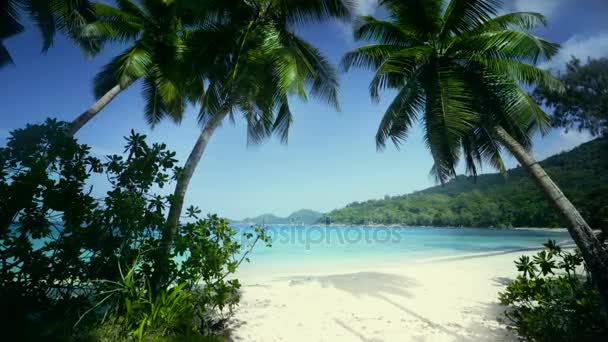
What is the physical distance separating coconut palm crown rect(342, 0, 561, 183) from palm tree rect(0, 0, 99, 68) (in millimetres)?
8185

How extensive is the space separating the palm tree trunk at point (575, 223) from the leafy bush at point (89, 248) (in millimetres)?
4995

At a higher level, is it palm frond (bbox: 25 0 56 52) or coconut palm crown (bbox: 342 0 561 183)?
palm frond (bbox: 25 0 56 52)

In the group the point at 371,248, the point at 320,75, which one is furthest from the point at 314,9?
the point at 371,248

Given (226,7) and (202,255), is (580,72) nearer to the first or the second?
(226,7)

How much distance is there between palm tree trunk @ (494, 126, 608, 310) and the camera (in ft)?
11.1

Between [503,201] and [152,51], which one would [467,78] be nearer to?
[152,51]

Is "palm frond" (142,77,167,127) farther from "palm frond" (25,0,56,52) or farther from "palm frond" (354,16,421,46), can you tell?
"palm frond" (354,16,421,46)

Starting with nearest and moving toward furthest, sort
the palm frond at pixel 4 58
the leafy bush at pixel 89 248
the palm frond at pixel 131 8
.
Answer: the leafy bush at pixel 89 248, the palm frond at pixel 4 58, the palm frond at pixel 131 8

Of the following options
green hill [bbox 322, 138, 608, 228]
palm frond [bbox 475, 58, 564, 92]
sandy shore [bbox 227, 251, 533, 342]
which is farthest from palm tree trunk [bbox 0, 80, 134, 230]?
green hill [bbox 322, 138, 608, 228]

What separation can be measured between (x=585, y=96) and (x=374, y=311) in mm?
16919

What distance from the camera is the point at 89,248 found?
3105 millimetres

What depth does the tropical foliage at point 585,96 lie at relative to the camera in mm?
12703

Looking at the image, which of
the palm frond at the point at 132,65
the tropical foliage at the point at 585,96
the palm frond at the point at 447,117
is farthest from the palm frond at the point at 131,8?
Result: the tropical foliage at the point at 585,96

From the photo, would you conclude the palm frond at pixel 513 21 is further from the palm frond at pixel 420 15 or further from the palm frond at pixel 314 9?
the palm frond at pixel 314 9
